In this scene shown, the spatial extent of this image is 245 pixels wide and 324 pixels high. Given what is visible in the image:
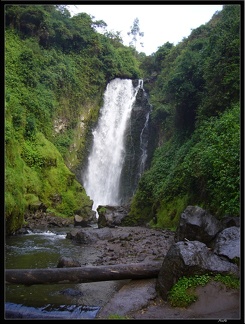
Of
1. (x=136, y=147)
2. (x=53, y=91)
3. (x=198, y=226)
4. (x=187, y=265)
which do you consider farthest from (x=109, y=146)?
(x=187, y=265)

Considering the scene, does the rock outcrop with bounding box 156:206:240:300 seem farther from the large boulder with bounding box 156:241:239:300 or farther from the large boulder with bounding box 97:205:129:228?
the large boulder with bounding box 97:205:129:228

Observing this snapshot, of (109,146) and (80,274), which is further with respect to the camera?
(109,146)

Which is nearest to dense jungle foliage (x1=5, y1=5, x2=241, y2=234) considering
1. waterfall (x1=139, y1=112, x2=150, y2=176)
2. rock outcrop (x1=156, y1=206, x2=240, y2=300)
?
rock outcrop (x1=156, y1=206, x2=240, y2=300)

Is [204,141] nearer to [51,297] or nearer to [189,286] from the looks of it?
[189,286]

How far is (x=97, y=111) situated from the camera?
3328cm

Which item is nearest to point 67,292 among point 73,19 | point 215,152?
point 215,152

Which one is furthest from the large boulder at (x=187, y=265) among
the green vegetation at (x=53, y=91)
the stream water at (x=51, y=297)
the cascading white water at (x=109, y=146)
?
the cascading white water at (x=109, y=146)

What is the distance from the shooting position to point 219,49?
14.6 m

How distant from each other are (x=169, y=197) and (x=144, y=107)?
18232 mm

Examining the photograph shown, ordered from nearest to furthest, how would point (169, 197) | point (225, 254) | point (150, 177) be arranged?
point (225, 254) → point (169, 197) → point (150, 177)

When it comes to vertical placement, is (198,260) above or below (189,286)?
above

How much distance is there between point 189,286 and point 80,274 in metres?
2.05

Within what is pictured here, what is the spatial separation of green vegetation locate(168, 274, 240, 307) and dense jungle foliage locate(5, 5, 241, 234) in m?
2.63

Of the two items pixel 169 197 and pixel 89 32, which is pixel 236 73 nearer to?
pixel 169 197
